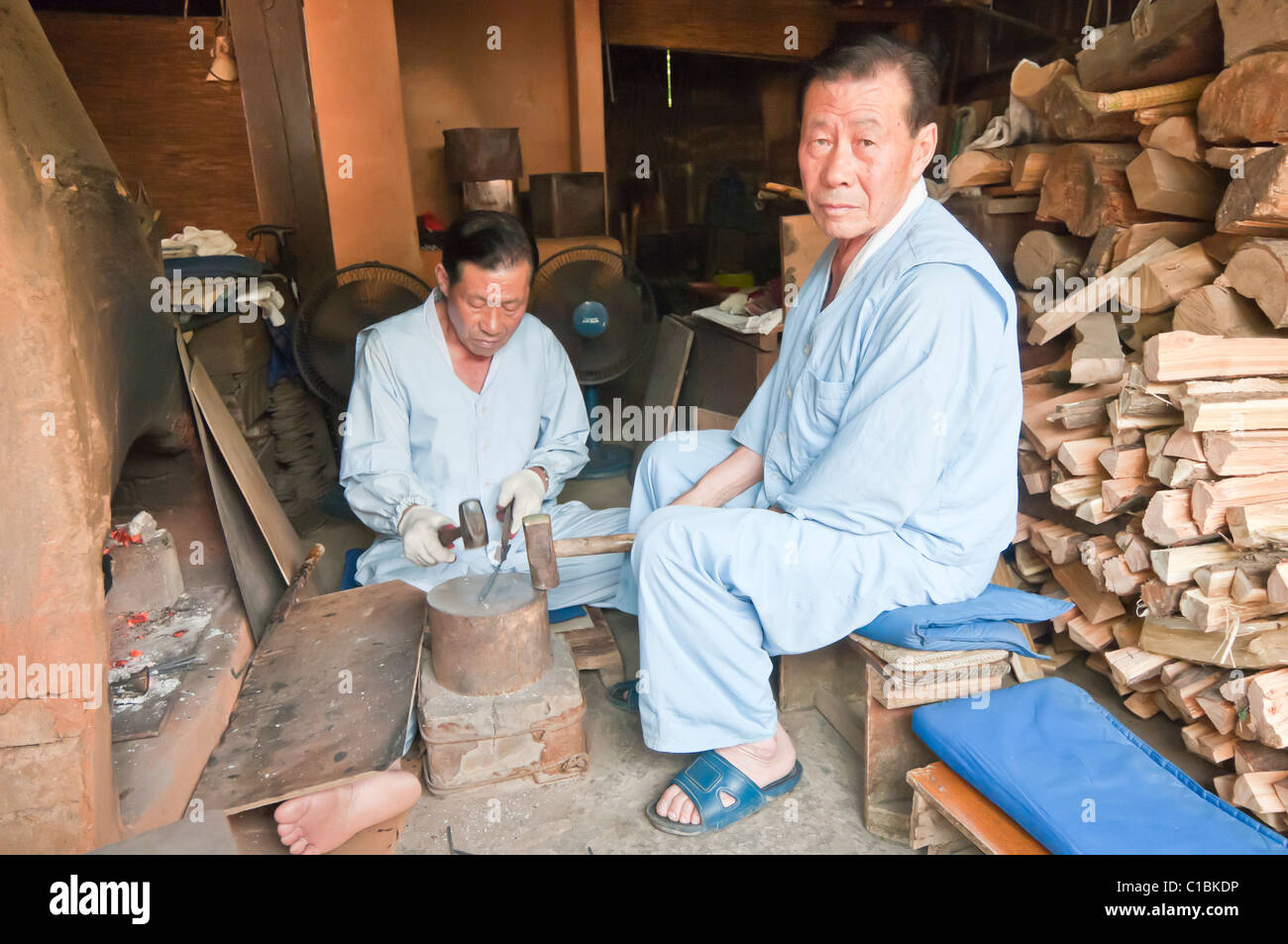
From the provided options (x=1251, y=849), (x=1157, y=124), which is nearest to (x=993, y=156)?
(x=1157, y=124)

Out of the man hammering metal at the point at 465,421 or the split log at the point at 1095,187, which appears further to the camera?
the man hammering metal at the point at 465,421

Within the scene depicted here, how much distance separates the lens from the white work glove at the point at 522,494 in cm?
314

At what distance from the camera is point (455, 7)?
Result: 249 inches

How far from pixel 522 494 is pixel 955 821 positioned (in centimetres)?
175

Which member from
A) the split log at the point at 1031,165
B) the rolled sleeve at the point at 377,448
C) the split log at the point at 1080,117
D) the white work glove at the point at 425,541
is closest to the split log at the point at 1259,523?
the split log at the point at 1080,117

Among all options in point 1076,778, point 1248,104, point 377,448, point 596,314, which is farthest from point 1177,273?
point 596,314

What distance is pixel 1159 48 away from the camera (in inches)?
107

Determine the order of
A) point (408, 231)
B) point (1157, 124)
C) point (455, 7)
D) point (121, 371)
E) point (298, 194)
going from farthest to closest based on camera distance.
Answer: point (455, 7) < point (298, 194) < point (408, 231) < point (1157, 124) < point (121, 371)

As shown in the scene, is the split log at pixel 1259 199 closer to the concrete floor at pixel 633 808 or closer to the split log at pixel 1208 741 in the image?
the split log at pixel 1208 741

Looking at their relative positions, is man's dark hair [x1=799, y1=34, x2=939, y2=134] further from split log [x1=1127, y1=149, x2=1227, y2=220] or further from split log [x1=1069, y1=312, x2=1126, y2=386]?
split log [x1=1069, y1=312, x2=1126, y2=386]

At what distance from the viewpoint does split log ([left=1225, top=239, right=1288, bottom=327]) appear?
7.75 feet

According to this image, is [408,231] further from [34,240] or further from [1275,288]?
[1275,288]

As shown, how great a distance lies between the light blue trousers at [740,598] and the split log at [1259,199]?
122 cm

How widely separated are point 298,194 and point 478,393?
3.08m
